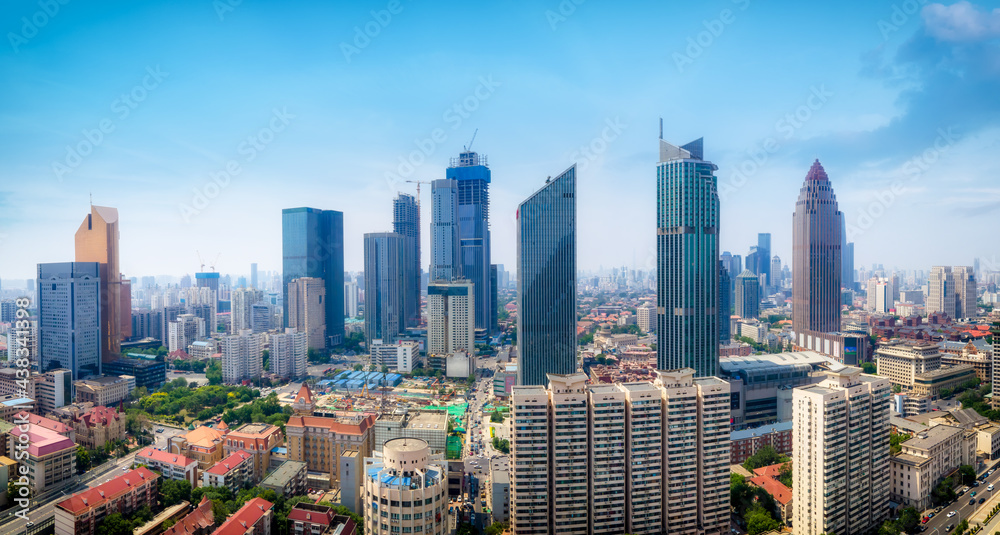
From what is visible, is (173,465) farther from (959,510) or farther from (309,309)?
(309,309)

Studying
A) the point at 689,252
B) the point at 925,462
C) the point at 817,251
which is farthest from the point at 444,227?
the point at 925,462

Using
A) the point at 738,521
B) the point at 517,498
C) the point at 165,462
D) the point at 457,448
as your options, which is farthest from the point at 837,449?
the point at 165,462

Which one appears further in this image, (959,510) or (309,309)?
(309,309)

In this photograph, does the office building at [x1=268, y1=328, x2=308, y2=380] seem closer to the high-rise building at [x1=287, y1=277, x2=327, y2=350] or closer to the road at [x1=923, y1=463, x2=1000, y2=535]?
the high-rise building at [x1=287, y1=277, x2=327, y2=350]

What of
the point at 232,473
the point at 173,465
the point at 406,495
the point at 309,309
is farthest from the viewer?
the point at 309,309

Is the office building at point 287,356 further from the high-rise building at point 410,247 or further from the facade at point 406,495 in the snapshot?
the facade at point 406,495

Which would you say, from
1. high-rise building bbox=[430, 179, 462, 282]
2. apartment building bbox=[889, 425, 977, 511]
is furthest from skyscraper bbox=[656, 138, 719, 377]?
high-rise building bbox=[430, 179, 462, 282]
